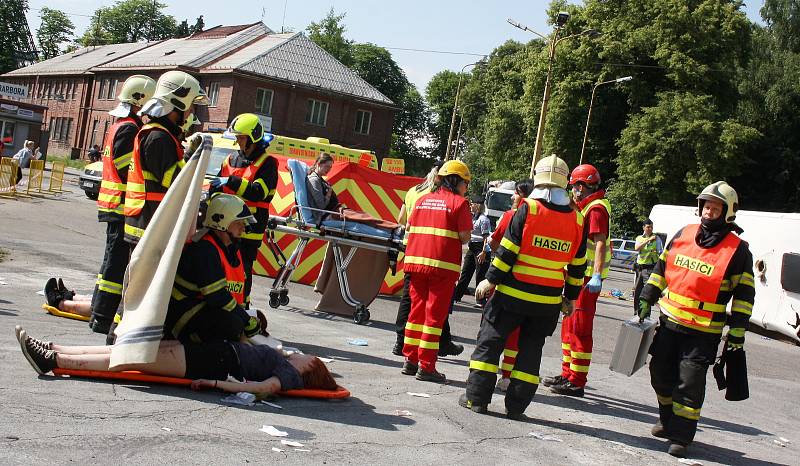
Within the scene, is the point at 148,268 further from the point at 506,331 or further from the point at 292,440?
the point at 506,331

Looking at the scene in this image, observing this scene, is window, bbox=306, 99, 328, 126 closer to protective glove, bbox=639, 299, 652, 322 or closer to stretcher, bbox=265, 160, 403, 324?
stretcher, bbox=265, 160, 403, 324

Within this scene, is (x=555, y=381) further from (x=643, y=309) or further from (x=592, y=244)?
(x=643, y=309)

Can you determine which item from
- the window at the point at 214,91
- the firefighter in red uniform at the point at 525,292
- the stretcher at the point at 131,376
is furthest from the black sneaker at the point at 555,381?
the window at the point at 214,91

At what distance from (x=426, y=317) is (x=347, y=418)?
215 centimetres

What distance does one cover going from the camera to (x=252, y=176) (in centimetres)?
859

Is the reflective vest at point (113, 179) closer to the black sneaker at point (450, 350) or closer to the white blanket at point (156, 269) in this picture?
the white blanket at point (156, 269)

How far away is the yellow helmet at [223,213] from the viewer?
646 centimetres

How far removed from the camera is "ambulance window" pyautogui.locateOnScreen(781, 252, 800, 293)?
733 inches

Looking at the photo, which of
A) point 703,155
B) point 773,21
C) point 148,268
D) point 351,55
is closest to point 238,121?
point 148,268

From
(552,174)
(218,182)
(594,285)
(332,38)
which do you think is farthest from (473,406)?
(332,38)

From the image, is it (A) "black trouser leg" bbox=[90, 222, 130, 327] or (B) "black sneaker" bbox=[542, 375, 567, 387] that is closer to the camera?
(A) "black trouser leg" bbox=[90, 222, 130, 327]

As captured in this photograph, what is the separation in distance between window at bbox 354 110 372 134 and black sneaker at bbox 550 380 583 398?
57.8 m

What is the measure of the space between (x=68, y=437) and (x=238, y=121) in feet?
14.6

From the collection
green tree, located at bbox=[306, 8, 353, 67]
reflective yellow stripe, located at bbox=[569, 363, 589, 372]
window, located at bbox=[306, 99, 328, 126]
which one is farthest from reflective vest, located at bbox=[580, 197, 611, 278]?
green tree, located at bbox=[306, 8, 353, 67]
